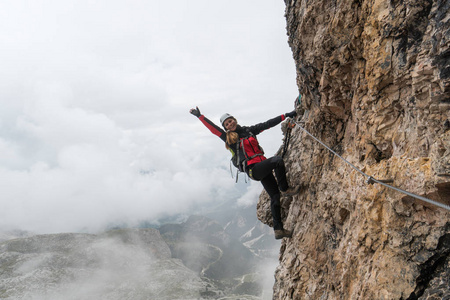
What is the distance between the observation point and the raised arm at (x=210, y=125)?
11.6 m

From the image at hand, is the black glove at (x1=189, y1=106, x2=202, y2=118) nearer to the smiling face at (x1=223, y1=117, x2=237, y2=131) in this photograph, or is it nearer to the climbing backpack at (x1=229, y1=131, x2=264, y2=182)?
the smiling face at (x1=223, y1=117, x2=237, y2=131)

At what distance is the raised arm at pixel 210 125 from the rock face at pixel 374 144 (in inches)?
147

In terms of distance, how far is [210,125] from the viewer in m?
11.9

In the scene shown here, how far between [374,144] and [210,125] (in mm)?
7103

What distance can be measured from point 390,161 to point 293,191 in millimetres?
5194

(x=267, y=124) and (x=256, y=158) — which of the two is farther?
(x=267, y=124)

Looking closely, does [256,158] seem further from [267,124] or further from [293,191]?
[293,191]

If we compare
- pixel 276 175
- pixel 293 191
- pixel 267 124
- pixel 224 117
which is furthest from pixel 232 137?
pixel 293 191

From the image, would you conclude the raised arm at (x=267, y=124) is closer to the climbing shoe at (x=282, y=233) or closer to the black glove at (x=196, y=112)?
the black glove at (x=196, y=112)

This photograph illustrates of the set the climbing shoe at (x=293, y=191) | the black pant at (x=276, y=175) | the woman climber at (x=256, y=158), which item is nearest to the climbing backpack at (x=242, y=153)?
the woman climber at (x=256, y=158)

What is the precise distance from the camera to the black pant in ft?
32.8

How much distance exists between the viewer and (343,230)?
780 centimetres

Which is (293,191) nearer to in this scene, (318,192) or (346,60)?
(318,192)

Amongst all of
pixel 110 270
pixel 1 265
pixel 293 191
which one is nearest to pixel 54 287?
pixel 110 270
